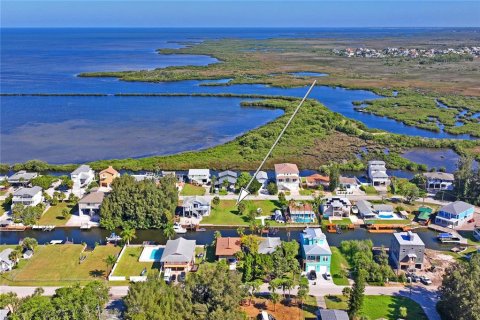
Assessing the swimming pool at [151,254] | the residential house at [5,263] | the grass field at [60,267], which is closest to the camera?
the grass field at [60,267]

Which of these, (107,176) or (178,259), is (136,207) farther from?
Result: (107,176)

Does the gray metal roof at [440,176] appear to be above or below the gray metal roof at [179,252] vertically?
above

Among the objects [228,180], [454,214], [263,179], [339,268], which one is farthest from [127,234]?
[454,214]

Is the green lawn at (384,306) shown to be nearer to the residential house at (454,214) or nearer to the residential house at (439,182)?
the residential house at (454,214)

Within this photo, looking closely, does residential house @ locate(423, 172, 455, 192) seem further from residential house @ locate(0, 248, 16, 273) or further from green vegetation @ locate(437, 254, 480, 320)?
residential house @ locate(0, 248, 16, 273)

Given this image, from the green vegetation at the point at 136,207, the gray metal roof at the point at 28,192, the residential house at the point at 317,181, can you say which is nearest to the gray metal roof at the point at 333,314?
the green vegetation at the point at 136,207

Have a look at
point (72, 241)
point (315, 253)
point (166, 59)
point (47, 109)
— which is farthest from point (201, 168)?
point (166, 59)
